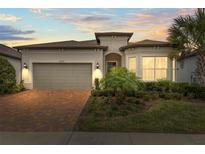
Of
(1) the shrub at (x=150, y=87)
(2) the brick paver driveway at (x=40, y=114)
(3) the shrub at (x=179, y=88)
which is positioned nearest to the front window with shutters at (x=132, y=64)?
(1) the shrub at (x=150, y=87)

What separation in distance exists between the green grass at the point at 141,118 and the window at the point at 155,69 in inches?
246

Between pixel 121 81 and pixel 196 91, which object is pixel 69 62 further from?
pixel 196 91

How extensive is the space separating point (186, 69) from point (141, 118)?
10924mm

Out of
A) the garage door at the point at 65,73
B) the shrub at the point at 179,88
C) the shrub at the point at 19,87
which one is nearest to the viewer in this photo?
the shrub at the point at 179,88

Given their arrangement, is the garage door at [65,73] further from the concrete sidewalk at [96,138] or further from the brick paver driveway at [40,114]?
the concrete sidewalk at [96,138]

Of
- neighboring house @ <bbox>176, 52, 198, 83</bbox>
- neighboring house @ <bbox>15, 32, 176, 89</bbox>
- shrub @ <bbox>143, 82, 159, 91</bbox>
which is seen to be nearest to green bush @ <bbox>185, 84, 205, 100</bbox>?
shrub @ <bbox>143, 82, 159, 91</bbox>

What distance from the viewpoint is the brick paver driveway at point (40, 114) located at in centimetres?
861

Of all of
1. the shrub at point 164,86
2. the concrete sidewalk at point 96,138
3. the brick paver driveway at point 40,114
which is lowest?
the concrete sidewalk at point 96,138

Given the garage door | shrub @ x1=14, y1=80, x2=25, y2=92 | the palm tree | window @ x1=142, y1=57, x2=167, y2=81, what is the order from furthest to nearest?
1. the garage door
2. window @ x1=142, y1=57, x2=167, y2=81
3. shrub @ x1=14, y1=80, x2=25, y2=92
4. the palm tree

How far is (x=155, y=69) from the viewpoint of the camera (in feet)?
60.4

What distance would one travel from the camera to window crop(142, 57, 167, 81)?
18.4 metres

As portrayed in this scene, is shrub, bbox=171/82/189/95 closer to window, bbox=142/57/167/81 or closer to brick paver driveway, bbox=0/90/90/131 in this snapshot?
window, bbox=142/57/167/81

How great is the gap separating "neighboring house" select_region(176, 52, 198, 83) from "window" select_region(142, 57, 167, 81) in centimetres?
106

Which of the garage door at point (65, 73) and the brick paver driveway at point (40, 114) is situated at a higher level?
the garage door at point (65, 73)
